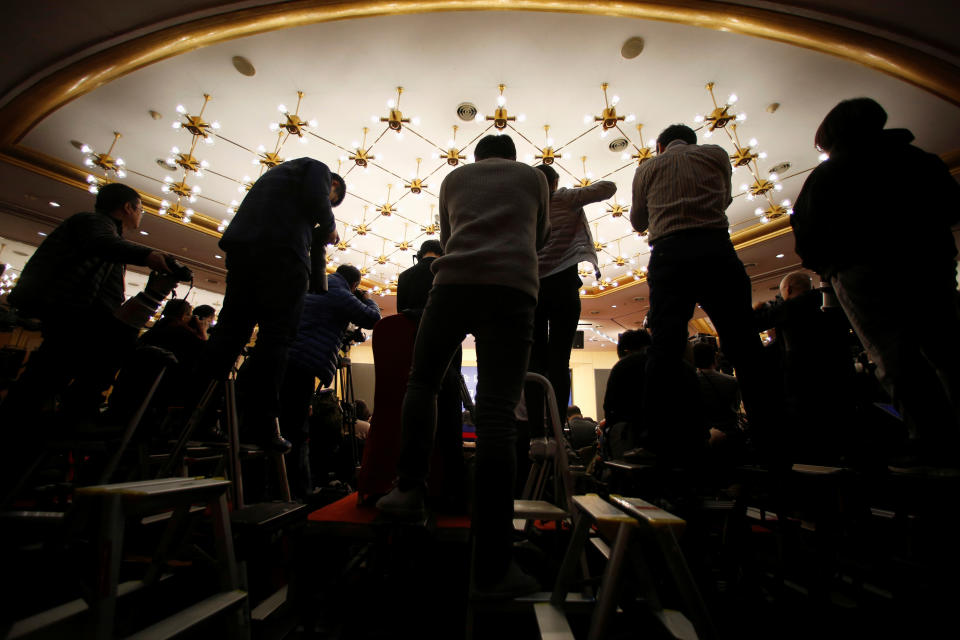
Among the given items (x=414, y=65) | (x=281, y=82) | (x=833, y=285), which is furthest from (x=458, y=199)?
(x=281, y=82)

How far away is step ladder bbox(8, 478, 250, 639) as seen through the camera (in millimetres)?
724

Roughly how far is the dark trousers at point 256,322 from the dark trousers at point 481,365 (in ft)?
2.70

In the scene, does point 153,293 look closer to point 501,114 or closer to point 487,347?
point 487,347

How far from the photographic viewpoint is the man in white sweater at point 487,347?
0.99 metres

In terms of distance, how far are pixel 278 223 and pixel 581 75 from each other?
461cm

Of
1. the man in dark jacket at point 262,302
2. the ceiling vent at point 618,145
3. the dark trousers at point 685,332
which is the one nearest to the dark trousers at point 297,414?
the man in dark jacket at point 262,302

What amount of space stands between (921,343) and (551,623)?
1.65m

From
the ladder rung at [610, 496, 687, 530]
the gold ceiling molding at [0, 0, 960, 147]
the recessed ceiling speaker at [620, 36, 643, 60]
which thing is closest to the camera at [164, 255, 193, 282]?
the ladder rung at [610, 496, 687, 530]

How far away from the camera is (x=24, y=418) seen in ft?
5.62

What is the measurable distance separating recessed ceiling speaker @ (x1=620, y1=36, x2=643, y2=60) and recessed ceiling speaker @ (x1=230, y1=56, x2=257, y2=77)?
450 centimetres

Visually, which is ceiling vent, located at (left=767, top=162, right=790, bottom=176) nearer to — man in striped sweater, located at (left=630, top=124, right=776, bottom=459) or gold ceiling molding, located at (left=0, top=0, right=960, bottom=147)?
gold ceiling molding, located at (left=0, top=0, right=960, bottom=147)

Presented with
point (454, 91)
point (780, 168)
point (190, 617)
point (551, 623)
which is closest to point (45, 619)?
point (190, 617)

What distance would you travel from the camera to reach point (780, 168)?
6.44 metres

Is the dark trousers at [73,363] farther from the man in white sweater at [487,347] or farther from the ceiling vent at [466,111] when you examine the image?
the ceiling vent at [466,111]
